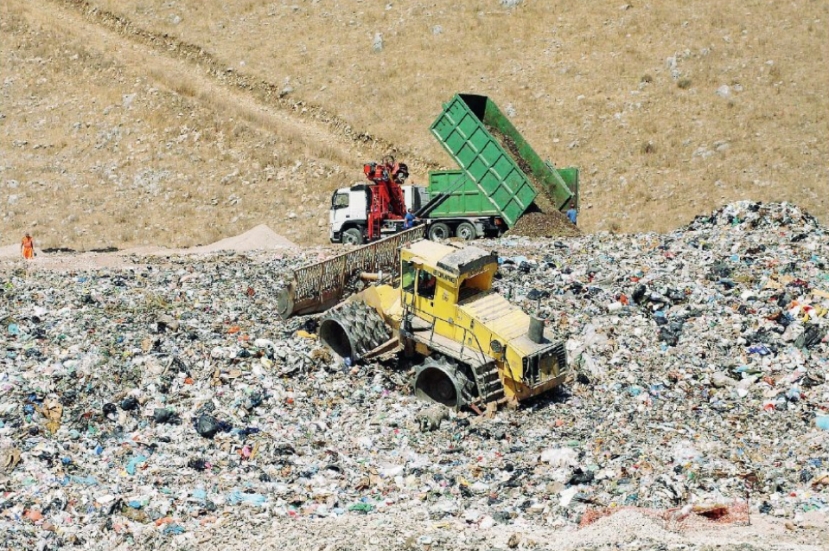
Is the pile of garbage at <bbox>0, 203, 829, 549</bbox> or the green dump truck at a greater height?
the green dump truck

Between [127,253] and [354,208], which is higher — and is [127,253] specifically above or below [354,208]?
below

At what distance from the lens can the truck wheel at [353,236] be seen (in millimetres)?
21469

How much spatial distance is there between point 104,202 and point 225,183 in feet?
9.99

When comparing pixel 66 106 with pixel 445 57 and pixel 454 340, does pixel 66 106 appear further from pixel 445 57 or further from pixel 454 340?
pixel 454 340

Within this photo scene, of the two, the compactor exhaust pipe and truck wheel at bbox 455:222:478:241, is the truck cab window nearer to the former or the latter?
truck wheel at bbox 455:222:478:241

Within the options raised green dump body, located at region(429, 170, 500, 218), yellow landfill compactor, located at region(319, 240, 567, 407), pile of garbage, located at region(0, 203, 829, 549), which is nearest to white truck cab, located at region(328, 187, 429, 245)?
raised green dump body, located at region(429, 170, 500, 218)

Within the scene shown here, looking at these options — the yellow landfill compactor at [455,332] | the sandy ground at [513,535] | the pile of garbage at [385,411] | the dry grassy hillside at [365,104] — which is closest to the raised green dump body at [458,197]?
the dry grassy hillside at [365,104]

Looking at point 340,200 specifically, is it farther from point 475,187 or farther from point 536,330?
point 536,330

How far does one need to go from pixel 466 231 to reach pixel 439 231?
2.06 feet

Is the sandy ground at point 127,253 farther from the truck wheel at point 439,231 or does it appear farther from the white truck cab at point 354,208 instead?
the truck wheel at point 439,231

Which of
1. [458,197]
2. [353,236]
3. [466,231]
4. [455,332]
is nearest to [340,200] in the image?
[353,236]

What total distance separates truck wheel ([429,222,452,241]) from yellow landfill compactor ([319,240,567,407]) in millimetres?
7786

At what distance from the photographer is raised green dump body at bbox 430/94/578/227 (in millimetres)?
20344

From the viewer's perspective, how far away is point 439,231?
2134 cm
